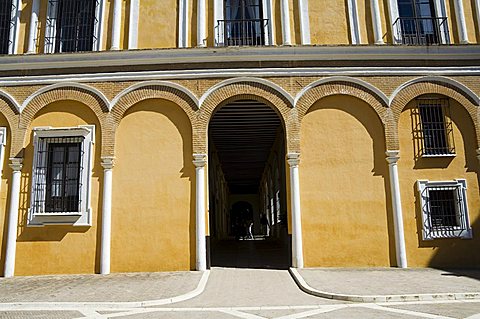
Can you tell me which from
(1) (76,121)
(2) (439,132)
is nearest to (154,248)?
(1) (76,121)

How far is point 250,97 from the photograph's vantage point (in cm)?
1151

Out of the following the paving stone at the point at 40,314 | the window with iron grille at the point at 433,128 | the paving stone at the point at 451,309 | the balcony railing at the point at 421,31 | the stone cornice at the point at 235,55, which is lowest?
the paving stone at the point at 451,309

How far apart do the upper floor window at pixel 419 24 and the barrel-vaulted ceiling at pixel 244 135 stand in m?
4.58

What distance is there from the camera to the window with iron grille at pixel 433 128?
11.5m

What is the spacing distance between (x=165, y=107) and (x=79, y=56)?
2.61 meters

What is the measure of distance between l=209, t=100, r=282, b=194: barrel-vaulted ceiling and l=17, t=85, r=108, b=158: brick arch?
386cm

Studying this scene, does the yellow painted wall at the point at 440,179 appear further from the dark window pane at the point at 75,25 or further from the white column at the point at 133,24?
the dark window pane at the point at 75,25

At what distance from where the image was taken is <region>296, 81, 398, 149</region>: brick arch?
1137cm

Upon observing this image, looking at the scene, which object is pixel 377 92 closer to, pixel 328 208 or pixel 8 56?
pixel 328 208

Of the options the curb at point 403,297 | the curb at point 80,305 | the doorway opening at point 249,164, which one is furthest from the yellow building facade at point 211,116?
the curb at point 80,305

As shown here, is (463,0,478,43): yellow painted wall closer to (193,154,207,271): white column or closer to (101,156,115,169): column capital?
(193,154,207,271): white column

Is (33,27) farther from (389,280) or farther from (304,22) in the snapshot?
(389,280)

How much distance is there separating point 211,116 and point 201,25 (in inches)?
99.3

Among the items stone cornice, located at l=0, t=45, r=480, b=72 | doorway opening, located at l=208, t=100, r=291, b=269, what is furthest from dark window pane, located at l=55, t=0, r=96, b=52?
doorway opening, located at l=208, t=100, r=291, b=269
